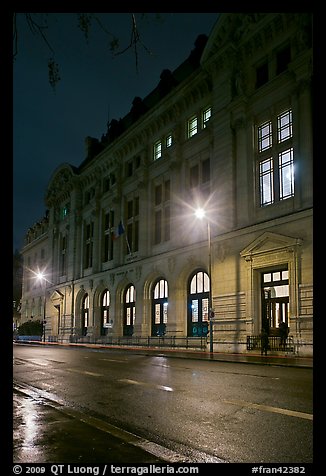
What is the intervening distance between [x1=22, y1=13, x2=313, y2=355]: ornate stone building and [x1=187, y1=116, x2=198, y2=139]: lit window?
0.13 metres

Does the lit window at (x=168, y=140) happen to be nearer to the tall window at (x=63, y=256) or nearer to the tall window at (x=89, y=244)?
the tall window at (x=89, y=244)

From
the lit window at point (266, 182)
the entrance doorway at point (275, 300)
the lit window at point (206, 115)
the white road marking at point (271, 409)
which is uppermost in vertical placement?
the lit window at point (206, 115)

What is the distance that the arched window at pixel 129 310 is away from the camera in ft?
156

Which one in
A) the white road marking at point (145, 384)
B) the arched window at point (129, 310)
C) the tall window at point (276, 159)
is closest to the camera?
the white road marking at point (145, 384)

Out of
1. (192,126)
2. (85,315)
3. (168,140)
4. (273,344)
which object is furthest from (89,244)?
(273,344)

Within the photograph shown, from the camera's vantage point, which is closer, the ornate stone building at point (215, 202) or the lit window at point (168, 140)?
the ornate stone building at point (215, 202)

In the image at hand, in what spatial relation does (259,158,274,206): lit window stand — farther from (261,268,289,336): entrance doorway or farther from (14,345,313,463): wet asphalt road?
(14,345,313,463): wet asphalt road

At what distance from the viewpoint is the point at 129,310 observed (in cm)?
4847

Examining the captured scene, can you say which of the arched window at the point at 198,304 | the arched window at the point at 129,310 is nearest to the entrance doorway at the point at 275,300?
the arched window at the point at 198,304

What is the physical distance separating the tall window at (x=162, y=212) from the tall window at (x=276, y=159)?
1278cm

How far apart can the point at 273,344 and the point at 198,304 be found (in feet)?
32.9
